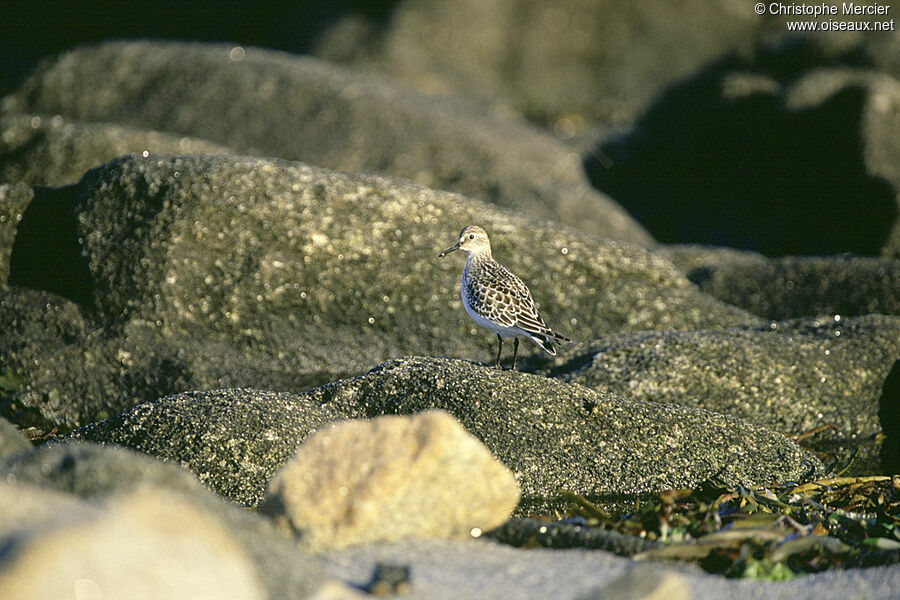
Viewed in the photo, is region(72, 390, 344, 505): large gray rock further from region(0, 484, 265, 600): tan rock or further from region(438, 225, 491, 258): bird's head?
region(0, 484, 265, 600): tan rock

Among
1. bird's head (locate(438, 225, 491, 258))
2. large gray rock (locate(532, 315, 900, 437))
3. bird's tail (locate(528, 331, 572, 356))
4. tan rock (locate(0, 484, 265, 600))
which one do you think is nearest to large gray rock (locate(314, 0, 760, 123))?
bird's head (locate(438, 225, 491, 258))

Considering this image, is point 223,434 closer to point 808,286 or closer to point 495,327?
point 495,327

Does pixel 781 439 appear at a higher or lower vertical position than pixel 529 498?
higher

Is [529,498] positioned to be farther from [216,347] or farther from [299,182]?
[299,182]

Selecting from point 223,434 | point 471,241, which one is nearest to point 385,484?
point 223,434

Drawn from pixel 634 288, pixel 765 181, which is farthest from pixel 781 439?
pixel 765 181

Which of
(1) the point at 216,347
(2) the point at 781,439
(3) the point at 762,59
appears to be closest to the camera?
(2) the point at 781,439

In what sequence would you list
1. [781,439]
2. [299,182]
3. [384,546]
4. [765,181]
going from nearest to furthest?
[384,546] < [781,439] < [299,182] < [765,181]
